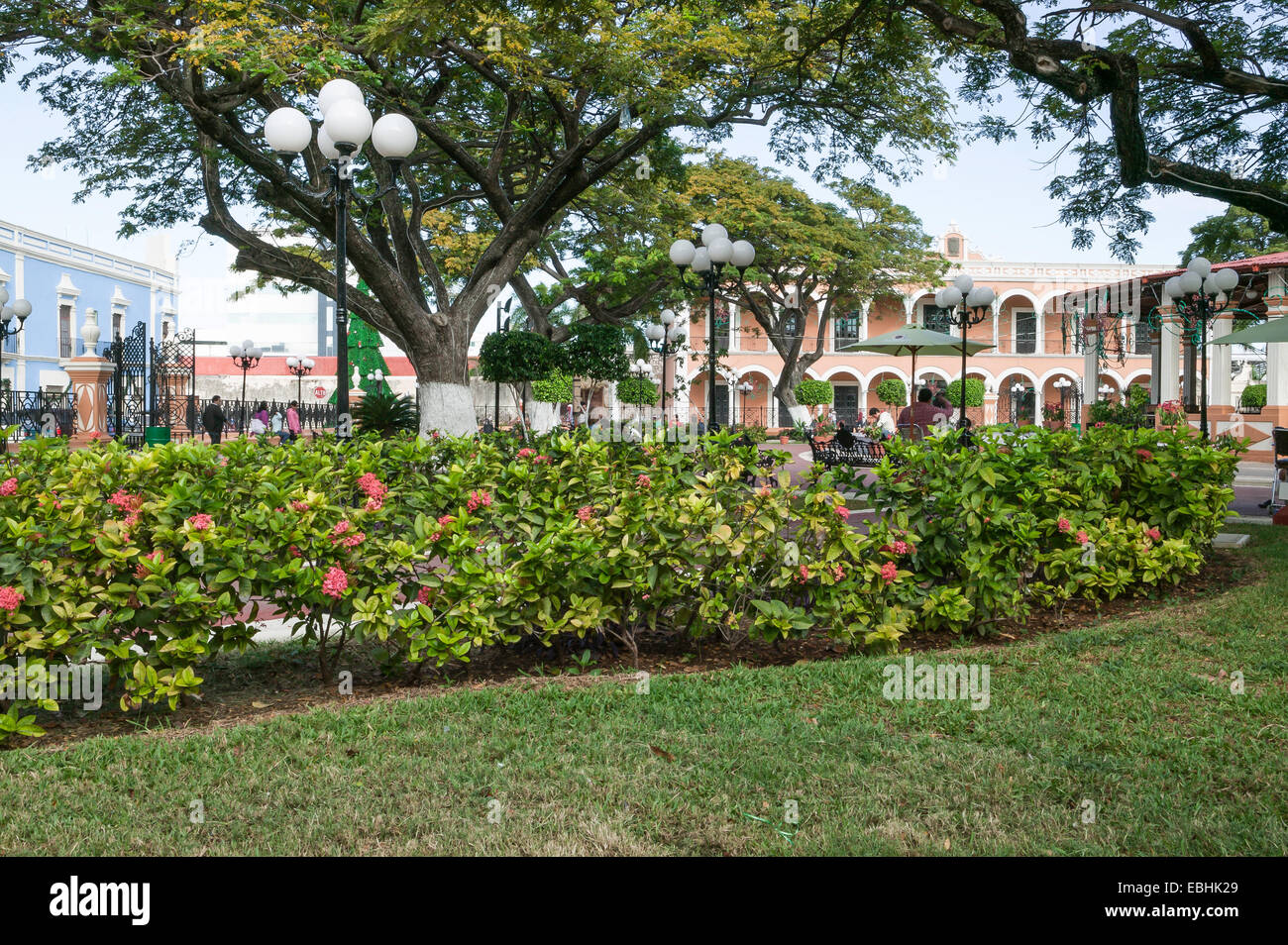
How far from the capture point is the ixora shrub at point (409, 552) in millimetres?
3951

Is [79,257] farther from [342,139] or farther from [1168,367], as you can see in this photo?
[1168,367]

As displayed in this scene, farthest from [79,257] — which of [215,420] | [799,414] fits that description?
[799,414]

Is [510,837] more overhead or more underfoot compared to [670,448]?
more underfoot

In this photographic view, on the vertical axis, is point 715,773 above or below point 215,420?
below

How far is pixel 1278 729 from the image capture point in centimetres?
362

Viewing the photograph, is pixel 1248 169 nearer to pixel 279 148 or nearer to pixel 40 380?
pixel 279 148

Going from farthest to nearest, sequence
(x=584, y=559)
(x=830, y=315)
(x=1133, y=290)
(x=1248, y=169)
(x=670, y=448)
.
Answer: (x=830, y=315) → (x=1133, y=290) → (x=1248, y=169) → (x=670, y=448) → (x=584, y=559)

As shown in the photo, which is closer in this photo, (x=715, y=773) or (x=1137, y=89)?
(x=715, y=773)

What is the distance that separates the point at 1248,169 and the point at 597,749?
9.32m

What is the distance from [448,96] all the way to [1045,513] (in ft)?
39.8

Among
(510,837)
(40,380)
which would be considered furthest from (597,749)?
(40,380)

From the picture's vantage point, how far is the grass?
277cm

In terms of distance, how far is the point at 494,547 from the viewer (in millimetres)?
4441

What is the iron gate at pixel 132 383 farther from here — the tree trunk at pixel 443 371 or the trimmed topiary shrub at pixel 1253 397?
the trimmed topiary shrub at pixel 1253 397
